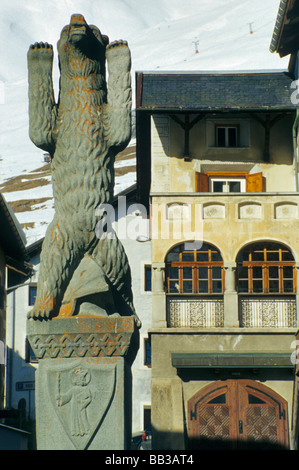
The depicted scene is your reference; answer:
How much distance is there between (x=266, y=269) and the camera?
34.0 metres

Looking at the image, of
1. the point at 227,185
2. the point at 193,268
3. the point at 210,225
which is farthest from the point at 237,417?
the point at 227,185

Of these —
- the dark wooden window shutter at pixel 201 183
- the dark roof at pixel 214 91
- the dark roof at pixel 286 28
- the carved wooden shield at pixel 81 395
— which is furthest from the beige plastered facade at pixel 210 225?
the carved wooden shield at pixel 81 395

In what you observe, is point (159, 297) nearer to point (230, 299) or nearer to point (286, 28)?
point (230, 299)

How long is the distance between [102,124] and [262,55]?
142 m

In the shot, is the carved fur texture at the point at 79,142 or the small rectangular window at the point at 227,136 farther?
the small rectangular window at the point at 227,136

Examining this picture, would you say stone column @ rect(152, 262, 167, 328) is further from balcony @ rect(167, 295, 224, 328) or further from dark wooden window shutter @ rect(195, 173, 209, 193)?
dark wooden window shutter @ rect(195, 173, 209, 193)

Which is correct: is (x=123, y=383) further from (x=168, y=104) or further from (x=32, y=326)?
(x=168, y=104)

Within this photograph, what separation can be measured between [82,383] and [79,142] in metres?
3.16

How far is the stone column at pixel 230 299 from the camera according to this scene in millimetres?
33188

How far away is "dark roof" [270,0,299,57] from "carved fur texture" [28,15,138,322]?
18173mm

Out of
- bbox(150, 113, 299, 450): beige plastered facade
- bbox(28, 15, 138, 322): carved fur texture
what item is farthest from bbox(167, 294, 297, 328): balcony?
bbox(28, 15, 138, 322): carved fur texture

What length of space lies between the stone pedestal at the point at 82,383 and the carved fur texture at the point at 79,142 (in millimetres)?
469

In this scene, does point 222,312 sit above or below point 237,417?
above

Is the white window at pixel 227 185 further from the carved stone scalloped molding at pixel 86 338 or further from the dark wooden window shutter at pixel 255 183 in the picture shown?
the carved stone scalloped molding at pixel 86 338
